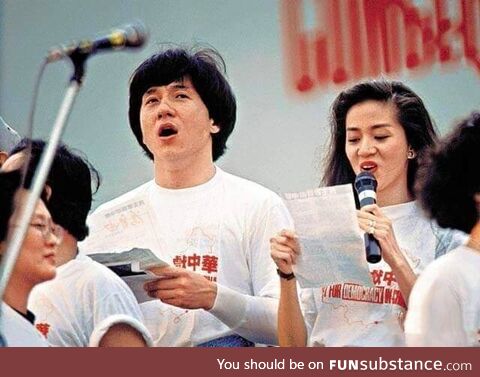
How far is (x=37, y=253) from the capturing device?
3.63m

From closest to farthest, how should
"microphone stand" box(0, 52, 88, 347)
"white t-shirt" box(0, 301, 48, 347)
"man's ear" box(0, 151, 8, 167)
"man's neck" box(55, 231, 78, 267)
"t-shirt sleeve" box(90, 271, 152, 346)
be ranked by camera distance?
"microphone stand" box(0, 52, 88, 347)
"white t-shirt" box(0, 301, 48, 347)
"t-shirt sleeve" box(90, 271, 152, 346)
"man's neck" box(55, 231, 78, 267)
"man's ear" box(0, 151, 8, 167)

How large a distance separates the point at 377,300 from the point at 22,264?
1.02 meters

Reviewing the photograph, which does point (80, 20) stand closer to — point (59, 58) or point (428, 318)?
point (59, 58)

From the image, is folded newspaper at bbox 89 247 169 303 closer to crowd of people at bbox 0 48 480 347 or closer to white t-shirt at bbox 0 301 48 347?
crowd of people at bbox 0 48 480 347

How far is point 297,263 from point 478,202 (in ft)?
1.79

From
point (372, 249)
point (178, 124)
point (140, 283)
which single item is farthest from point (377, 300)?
point (178, 124)

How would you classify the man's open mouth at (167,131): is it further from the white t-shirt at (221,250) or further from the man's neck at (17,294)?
the man's neck at (17,294)

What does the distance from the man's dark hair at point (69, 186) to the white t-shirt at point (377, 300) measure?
712mm

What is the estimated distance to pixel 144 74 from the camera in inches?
157

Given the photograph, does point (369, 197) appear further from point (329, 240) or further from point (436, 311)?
point (436, 311)

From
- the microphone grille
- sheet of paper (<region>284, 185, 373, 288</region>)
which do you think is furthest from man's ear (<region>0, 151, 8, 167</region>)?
sheet of paper (<region>284, 185, 373, 288</region>)

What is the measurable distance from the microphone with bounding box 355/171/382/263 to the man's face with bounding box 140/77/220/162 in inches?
20.0

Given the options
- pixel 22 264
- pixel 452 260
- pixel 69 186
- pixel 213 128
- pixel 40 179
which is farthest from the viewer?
pixel 213 128

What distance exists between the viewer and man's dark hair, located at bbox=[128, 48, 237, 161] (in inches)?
156
